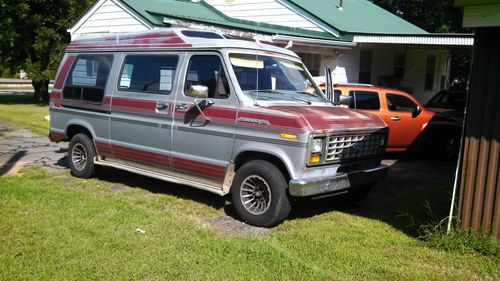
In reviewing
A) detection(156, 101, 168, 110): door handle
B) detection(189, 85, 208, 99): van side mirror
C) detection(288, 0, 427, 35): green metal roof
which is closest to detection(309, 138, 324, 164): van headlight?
detection(189, 85, 208, 99): van side mirror

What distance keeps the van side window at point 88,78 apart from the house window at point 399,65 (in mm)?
14443

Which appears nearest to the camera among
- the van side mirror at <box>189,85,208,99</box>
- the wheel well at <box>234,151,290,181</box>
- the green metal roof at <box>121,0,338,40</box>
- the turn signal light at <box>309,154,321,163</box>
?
the turn signal light at <box>309,154,321,163</box>

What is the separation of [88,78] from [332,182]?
443cm

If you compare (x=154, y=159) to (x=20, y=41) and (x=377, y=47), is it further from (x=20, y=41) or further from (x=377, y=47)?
(x=20, y=41)

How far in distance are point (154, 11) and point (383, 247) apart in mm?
10886

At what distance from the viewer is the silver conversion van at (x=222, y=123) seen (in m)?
5.79

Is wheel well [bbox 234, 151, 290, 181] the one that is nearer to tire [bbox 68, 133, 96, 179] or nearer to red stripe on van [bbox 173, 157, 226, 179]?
red stripe on van [bbox 173, 157, 226, 179]

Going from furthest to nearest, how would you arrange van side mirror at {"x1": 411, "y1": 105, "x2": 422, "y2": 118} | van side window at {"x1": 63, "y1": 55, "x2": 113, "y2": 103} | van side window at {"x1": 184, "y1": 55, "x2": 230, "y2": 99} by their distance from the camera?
van side mirror at {"x1": 411, "y1": 105, "x2": 422, "y2": 118}, van side window at {"x1": 63, "y1": 55, "x2": 113, "y2": 103}, van side window at {"x1": 184, "y1": 55, "x2": 230, "y2": 99}

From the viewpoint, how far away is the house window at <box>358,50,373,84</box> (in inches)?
713

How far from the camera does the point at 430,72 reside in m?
21.0

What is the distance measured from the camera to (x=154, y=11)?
46.9 ft

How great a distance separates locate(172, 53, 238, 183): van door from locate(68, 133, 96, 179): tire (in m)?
1.97

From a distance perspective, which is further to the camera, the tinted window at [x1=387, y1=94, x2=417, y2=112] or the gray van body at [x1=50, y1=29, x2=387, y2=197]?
the tinted window at [x1=387, y1=94, x2=417, y2=112]

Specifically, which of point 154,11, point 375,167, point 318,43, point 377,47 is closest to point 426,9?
point 377,47
